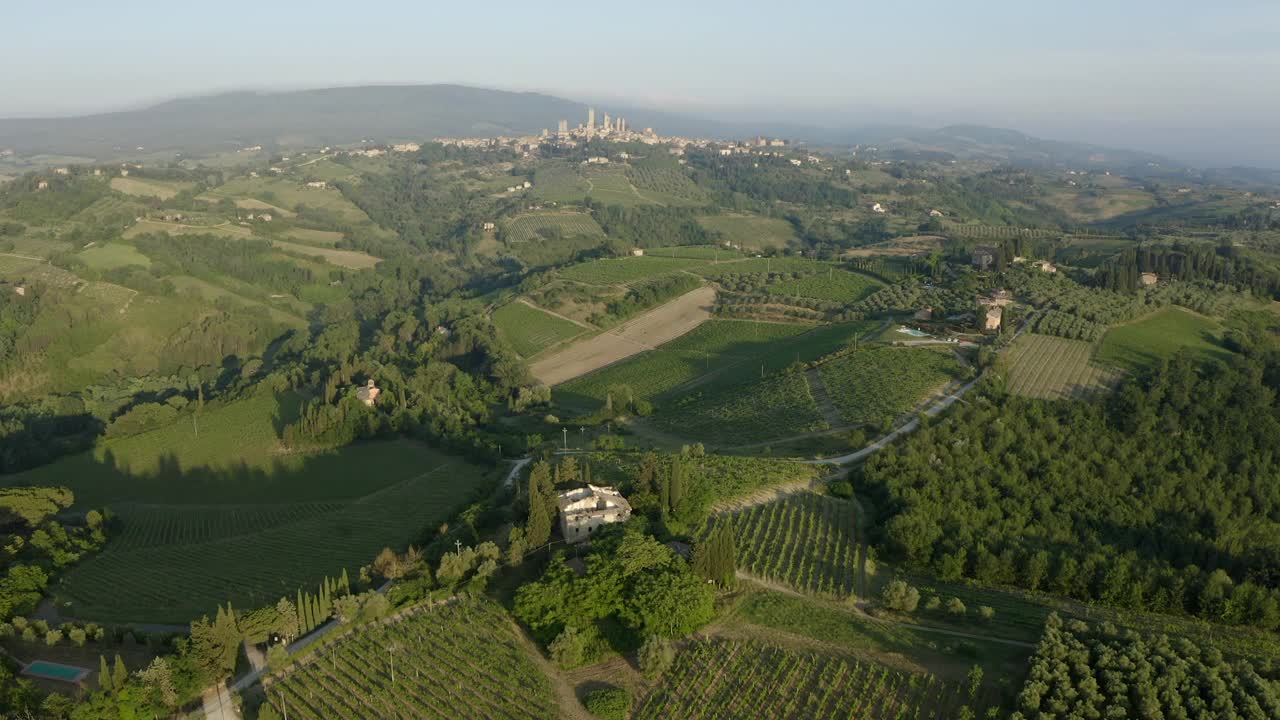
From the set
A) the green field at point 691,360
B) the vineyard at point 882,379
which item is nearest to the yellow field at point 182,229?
the green field at point 691,360

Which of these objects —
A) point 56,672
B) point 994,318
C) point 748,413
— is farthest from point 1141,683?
point 994,318

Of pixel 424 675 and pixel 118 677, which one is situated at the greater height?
pixel 118 677

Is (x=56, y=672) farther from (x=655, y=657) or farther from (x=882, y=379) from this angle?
(x=882, y=379)

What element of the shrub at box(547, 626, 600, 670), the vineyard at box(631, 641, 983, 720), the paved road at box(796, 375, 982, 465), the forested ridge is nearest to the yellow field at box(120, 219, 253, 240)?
the paved road at box(796, 375, 982, 465)

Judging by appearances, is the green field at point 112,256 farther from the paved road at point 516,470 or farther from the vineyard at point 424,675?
the vineyard at point 424,675

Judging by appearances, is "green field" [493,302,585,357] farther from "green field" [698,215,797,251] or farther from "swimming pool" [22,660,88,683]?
"green field" [698,215,797,251]

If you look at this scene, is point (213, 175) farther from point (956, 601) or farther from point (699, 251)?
point (956, 601)

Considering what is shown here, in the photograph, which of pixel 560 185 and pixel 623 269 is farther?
pixel 560 185
